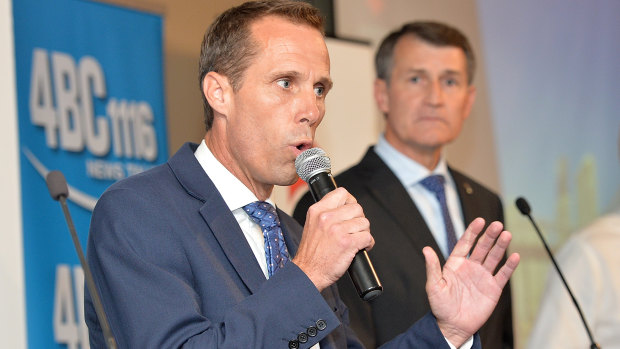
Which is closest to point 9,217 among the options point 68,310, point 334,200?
point 68,310

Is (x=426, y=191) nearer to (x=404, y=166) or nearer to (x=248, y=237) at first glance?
(x=404, y=166)

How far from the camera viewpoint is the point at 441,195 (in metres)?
3.76

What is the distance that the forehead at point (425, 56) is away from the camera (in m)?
4.02

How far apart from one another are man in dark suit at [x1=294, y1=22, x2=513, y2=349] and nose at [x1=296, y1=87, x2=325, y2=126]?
3.32ft

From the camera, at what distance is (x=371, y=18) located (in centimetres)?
531

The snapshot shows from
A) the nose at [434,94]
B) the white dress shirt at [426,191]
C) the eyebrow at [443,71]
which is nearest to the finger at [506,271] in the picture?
the white dress shirt at [426,191]

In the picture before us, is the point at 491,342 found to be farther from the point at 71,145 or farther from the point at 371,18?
the point at 371,18

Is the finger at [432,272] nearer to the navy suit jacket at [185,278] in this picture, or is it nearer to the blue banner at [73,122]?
the navy suit jacket at [185,278]

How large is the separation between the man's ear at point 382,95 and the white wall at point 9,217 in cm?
179

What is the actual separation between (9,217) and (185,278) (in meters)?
1.00

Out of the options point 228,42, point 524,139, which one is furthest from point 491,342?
point 524,139

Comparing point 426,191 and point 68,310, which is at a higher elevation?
point 426,191

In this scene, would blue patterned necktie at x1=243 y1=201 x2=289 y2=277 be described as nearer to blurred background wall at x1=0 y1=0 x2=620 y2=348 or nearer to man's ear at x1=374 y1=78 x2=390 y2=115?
man's ear at x1=374 y1=78 x2=390 y2=115

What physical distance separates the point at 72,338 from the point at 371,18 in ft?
9.34
